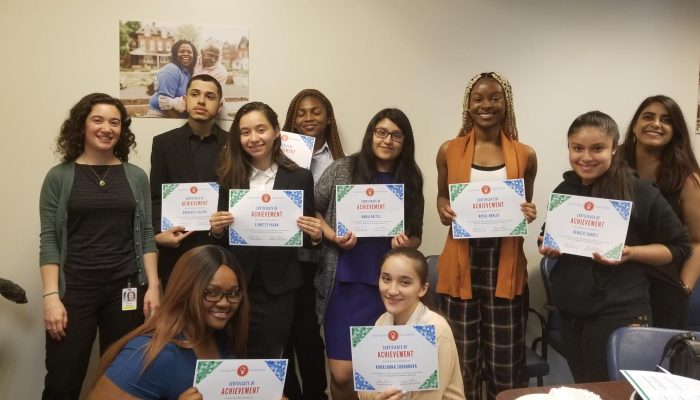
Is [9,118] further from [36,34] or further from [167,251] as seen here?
[167,251]

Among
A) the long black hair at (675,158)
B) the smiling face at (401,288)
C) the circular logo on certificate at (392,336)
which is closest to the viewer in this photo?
the circular logo on certificate at (392,336)

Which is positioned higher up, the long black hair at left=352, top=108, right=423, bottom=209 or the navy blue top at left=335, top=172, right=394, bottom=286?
A: the long black hair at left=352, top=108, right=423, bottom=209

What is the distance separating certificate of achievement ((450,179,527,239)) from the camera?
7.73ft

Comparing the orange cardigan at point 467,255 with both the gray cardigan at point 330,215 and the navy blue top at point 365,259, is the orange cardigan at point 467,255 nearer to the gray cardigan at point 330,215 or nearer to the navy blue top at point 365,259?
the gray cardigan at point 330,215

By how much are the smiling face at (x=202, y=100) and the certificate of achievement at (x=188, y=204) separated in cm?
54

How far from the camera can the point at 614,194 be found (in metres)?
2.09

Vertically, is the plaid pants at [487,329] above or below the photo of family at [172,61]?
below

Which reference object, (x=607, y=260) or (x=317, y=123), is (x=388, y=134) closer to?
(x=317, y=123)

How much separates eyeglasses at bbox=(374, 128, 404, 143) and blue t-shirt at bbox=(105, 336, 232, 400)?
1.34 meters

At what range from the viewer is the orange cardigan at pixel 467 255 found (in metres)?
2.40

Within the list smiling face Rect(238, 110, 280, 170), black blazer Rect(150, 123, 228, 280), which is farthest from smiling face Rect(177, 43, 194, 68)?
smiling face Rect(238, 110, 280, 170)

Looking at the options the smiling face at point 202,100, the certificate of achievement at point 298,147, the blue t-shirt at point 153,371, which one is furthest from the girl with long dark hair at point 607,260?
the smiling face at point 202,100

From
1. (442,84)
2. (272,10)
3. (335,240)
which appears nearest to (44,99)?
Result: (272,10)

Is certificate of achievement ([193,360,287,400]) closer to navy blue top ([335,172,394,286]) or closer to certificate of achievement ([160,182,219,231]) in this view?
navy blue top ([335,172,394,286])
